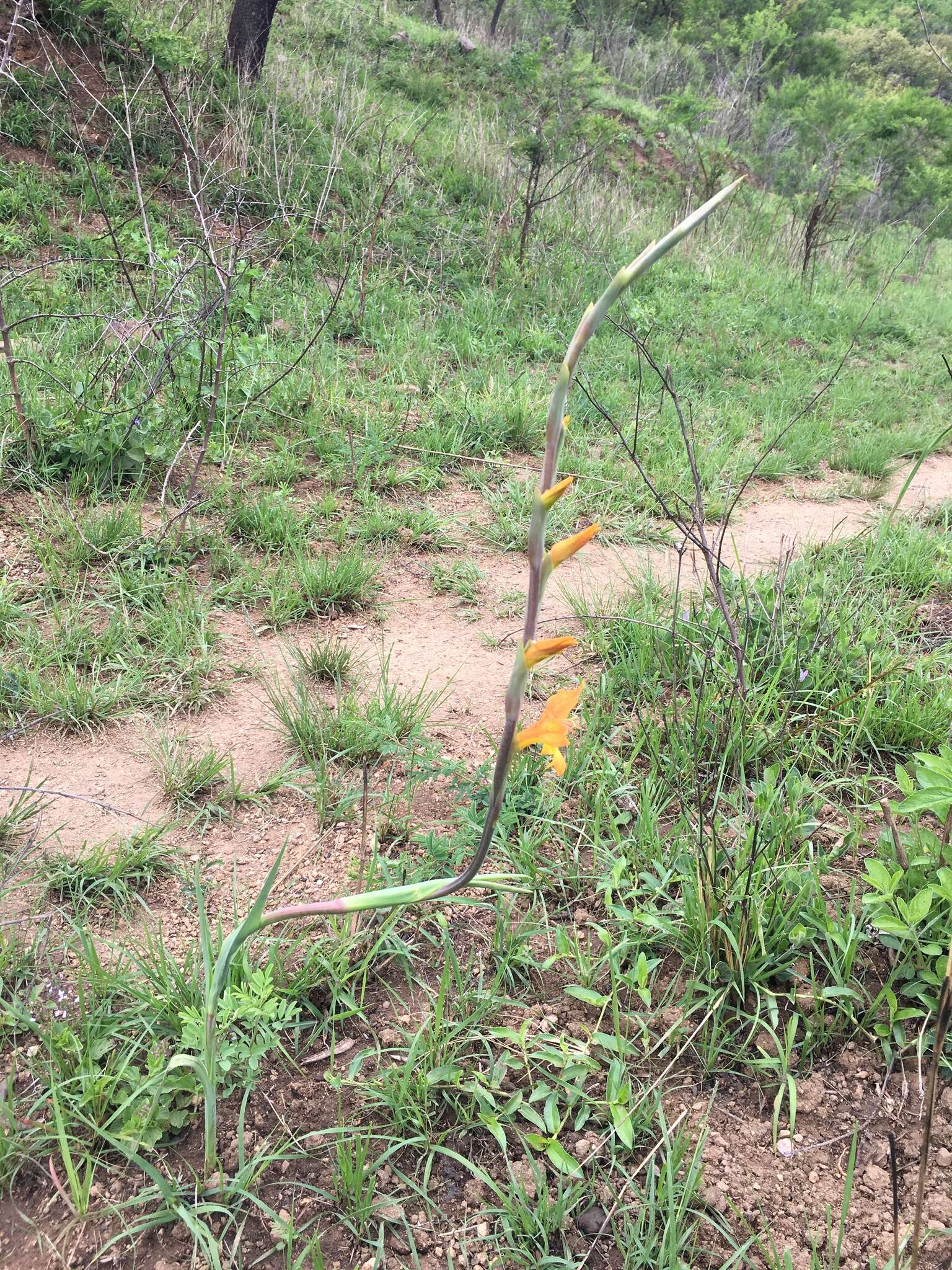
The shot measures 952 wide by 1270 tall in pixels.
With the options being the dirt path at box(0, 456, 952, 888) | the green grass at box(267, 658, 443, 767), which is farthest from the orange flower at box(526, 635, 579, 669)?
the green grass at box(267, 658, 443, 767)

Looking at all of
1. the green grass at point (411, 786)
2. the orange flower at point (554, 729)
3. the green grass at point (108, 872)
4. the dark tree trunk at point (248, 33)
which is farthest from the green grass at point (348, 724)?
the dark tree trunk at point (248, 33)

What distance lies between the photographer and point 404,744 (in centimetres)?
218

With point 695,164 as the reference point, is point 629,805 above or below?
below

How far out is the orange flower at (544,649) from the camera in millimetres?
662

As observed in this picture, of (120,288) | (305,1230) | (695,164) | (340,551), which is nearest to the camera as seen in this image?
(305,1230)

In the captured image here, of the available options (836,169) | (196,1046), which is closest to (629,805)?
(196,1046)

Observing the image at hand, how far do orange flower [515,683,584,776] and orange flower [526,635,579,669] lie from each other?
1.8 inches

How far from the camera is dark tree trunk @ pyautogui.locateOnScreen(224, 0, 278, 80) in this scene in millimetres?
6285

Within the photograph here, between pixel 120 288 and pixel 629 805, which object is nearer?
pixel 629 805

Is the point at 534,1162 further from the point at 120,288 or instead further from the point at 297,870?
the point at 120,288

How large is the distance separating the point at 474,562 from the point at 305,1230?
231 centimetres

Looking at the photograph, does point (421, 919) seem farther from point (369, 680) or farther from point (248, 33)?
point (248, 33)

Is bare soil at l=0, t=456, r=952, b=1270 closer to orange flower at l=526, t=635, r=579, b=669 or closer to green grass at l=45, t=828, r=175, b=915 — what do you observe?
green grass at l=45, t=828, r=175, b=915

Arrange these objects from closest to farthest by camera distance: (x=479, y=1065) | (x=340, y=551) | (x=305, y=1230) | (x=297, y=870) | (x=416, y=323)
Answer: (x=305, y=1230), (x=479, y=1065), (x=297, y=870), (x=340, y=551), (x=416, y=323)
